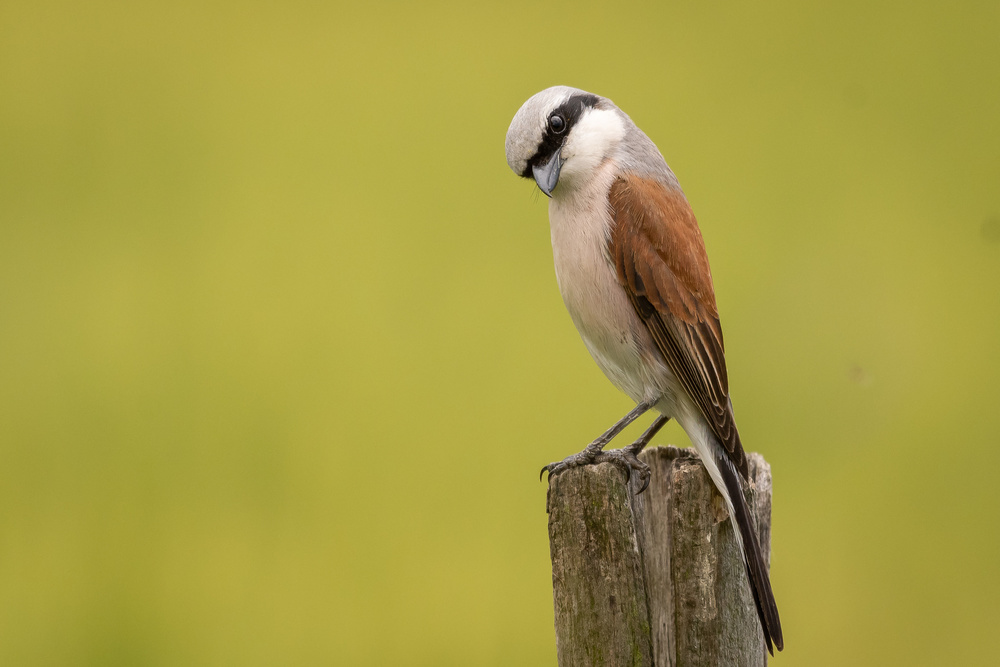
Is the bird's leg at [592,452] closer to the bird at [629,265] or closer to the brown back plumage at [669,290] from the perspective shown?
the bird at [629,265]

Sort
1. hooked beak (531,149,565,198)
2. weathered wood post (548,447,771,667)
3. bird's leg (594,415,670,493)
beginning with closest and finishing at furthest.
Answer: weathered wood post (548,447,771,667) < bird's leg (594,415,670,493) < hooked beak (531,149,565,198)

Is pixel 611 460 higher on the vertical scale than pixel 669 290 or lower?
lower

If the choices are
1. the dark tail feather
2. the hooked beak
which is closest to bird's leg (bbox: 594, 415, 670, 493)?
the dark tail feather

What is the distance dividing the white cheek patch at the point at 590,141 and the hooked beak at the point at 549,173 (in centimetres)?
3

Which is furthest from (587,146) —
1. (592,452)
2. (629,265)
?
(592,452)

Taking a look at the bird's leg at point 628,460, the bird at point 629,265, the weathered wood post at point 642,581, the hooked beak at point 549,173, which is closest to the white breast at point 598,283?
the bird at point 629,265

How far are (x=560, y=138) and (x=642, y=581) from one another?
3.69ft

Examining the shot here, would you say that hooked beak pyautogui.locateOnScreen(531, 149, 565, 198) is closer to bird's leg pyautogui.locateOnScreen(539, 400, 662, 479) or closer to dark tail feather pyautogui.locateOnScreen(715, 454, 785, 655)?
bird's leg pyautogui.locateOnScreen(539, 400, 662, 479)

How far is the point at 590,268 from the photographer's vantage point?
2084mm

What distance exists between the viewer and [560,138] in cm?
207

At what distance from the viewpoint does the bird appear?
6.69 ft

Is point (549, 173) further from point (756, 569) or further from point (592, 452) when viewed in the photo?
point (756, 569)

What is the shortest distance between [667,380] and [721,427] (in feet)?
0.69

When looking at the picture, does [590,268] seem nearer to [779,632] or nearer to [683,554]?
[683,554]
